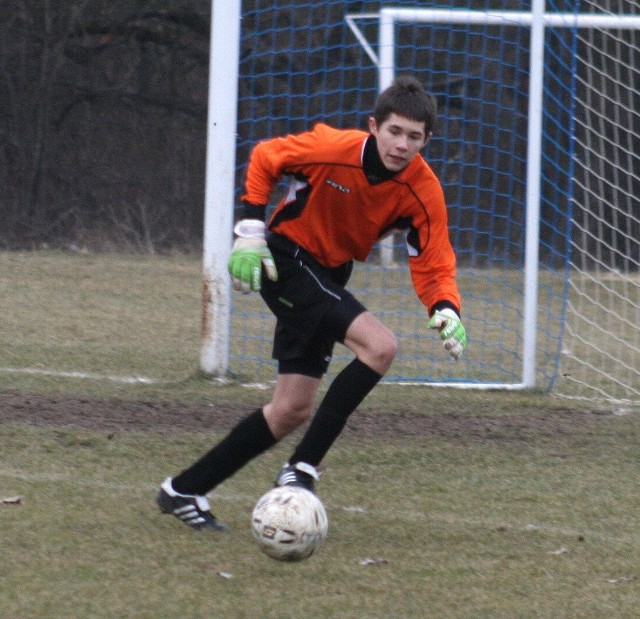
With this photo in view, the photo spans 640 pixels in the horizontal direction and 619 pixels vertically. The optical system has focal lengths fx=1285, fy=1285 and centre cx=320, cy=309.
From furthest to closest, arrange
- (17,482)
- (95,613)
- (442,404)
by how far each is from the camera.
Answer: (442,404), (17,482), (95,613)

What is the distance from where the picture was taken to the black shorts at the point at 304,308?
4113 mm

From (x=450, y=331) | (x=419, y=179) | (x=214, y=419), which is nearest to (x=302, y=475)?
(x=450, y=331)

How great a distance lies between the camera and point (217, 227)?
273 inches

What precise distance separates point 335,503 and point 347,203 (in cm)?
112

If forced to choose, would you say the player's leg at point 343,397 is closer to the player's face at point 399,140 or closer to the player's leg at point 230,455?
the player's leg at point 230,455

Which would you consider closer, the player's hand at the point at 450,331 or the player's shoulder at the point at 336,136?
the player's hand at the point at 450,331

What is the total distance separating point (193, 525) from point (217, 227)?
3016 mm

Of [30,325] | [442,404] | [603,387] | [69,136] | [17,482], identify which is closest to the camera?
[17,482]

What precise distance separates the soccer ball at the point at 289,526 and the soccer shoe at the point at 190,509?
0.40 metres

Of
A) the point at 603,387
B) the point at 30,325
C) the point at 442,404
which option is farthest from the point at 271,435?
the point at 30,325

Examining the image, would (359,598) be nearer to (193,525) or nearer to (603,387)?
(193,525)

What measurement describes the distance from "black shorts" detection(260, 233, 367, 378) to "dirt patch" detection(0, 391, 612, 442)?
1.68m

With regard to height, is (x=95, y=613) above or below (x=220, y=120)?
below

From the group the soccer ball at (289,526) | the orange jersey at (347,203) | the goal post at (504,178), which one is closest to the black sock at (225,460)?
the soccer ball at (289,526)
